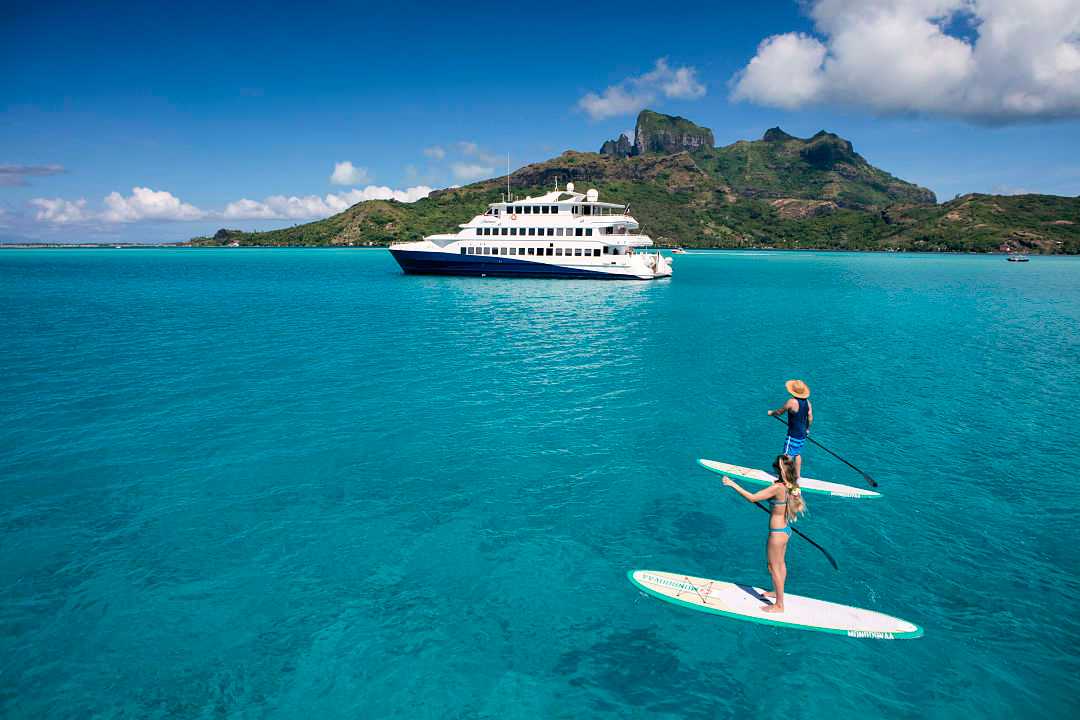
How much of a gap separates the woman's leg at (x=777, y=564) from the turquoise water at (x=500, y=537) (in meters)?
0.41

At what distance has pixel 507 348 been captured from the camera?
33.1 m

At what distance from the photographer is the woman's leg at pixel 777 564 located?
9234 mm

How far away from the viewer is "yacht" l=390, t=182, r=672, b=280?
7225 cm

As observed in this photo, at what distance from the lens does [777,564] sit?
937 cm

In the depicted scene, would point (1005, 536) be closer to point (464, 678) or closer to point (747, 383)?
point (464, 678)

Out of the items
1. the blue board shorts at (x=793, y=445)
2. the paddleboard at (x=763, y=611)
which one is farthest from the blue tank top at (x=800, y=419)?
the paddleboard at (x=763, y=611)

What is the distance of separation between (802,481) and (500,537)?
8716 millimetres

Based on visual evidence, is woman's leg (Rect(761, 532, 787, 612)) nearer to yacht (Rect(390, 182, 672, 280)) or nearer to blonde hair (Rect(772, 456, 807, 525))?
blonde hair (Rect(772, 456, 807, 525))

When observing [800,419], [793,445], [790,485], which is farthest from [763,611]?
[800,419]

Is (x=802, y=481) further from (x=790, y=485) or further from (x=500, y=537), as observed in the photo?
Answer: (x=500, y=537)

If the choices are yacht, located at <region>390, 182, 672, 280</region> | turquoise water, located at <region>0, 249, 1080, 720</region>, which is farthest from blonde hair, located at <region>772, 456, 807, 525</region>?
yacht, located at <region>390, 182, 672, 280</region>

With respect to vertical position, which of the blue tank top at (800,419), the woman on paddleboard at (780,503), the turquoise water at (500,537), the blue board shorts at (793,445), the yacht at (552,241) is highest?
the yacht at (552,241)

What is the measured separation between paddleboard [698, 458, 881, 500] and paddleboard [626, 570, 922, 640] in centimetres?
473

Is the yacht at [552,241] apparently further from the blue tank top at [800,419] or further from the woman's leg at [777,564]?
the woman's leg at [777,564]
